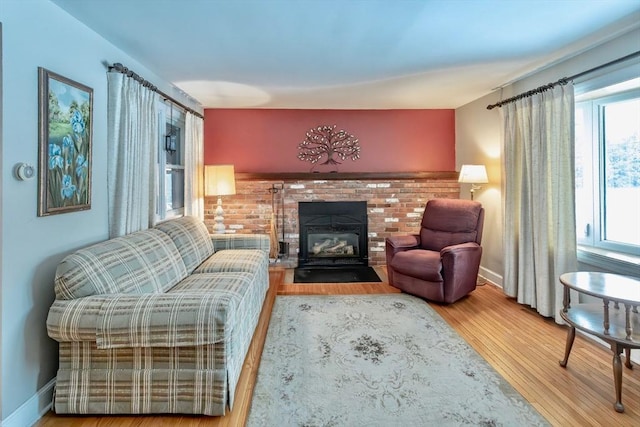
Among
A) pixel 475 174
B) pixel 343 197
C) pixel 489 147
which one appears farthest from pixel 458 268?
pixel 343 197

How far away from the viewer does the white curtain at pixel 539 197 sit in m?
2.85

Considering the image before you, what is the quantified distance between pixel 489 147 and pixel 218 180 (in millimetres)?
3316

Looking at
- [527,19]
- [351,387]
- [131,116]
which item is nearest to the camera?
[351,387]

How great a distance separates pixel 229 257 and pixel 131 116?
1468 mm

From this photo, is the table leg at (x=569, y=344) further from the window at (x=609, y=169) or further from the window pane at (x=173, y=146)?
the window pane at (x=173, y=146)

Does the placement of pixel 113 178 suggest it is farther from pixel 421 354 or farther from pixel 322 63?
pixel 421 354

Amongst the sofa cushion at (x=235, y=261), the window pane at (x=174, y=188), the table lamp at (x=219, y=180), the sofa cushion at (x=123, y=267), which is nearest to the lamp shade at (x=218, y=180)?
the table lamp at (x=219, y=180)

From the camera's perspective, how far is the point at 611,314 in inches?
87.0

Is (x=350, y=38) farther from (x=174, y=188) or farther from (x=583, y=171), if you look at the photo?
(x=174, y=188)

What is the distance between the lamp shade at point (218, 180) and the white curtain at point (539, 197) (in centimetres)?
314

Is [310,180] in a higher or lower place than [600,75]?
lower

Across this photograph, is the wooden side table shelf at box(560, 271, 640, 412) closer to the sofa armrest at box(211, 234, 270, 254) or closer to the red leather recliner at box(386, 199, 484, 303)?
the red leather recliner at box(386, 199, 484, 303)

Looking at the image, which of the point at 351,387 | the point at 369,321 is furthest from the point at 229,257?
the point at 351,387

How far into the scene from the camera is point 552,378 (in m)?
2.17
